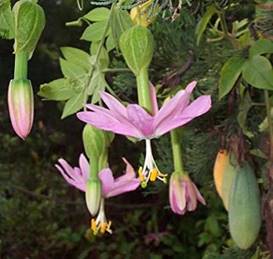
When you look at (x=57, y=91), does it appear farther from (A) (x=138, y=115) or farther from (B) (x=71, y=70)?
(A) (x=138, y=115)

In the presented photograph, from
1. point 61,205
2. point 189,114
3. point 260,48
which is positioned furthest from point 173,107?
point 61,205

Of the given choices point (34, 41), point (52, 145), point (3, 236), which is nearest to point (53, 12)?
point (52, 145)

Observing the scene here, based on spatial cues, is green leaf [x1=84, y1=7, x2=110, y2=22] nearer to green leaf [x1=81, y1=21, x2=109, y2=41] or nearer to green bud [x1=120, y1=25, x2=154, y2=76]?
green leaf [x1=81, y1=21, x2=109, y2=41]

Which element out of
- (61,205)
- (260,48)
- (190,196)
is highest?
(260,48)

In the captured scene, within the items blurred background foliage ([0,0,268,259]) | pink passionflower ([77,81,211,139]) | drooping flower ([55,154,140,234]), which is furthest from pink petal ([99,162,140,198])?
blurred background foliage ([0,0,268,259])

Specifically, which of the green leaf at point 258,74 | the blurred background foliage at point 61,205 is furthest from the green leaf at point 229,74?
the blurred background foliage at point 61,205

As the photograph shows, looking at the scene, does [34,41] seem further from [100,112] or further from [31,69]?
[31,69]
